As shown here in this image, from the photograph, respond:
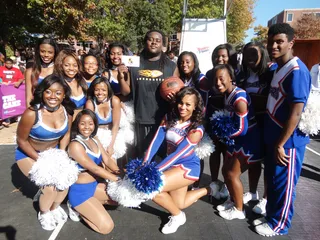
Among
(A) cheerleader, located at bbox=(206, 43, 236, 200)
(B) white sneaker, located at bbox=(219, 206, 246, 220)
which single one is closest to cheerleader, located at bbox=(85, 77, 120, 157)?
(A) cheerleader, located at bbox=(206, 43, 236, 200)

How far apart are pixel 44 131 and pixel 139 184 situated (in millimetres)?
1207

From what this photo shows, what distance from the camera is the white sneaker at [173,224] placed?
8.98ft

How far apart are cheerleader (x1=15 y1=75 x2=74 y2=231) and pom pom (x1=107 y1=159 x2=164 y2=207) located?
0.84 metres

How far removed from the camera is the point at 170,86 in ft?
9.40

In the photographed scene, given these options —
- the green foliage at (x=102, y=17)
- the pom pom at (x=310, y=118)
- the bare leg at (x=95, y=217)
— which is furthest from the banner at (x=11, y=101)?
the pom pom at (x=310, y=118)

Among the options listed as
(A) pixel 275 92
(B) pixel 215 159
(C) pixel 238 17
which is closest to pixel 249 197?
(B) pixel 215 159

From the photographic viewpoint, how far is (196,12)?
22.0 meters

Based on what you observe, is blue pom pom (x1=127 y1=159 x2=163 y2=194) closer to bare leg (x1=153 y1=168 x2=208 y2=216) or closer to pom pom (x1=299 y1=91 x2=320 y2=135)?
bare leg (x1=153 y1=168 x2=208 y2=216)

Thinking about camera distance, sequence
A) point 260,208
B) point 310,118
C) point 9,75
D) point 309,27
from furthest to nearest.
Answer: point 309,27 → point 9,75 → point 260,208 → point 310,118

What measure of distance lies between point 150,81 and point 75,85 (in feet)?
3.26

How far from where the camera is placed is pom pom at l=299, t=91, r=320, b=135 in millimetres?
2336

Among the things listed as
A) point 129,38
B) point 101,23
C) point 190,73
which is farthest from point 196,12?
point 190,73

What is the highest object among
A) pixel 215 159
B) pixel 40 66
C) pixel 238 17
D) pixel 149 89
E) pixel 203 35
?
pixel 238 17

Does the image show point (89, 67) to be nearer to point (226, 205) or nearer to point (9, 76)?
point (226, 205)
